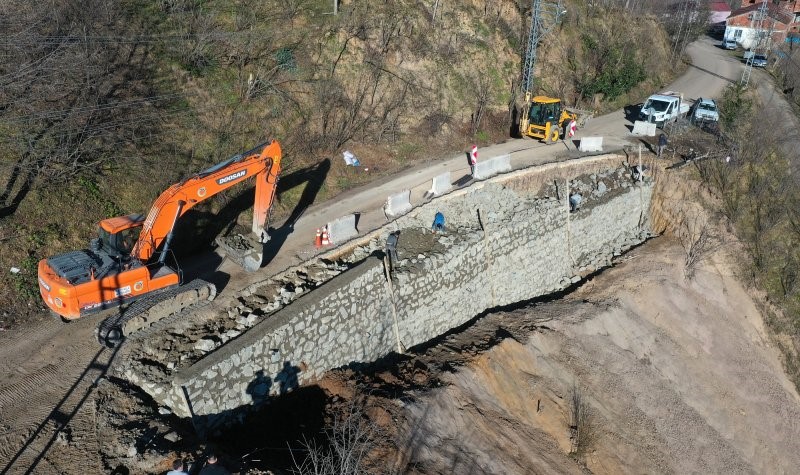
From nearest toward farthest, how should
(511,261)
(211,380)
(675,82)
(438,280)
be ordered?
(211,380) < (438,280) < (511,261) < (675,82)

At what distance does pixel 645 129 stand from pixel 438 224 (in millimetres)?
15306

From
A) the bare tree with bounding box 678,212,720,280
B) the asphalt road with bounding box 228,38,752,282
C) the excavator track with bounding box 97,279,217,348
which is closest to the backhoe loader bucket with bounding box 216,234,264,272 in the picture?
the asphalt road with bounding box 228,38,752,282

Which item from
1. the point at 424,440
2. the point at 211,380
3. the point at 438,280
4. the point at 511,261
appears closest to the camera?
the point at 211,380

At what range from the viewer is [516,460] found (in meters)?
14.5

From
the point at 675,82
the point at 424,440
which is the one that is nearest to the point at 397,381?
the point at 424,440

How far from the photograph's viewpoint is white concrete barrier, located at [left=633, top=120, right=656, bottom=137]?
28.3 meters

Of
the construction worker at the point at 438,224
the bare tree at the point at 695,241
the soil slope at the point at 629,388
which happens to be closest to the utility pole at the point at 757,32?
the bare tree at the point at 695,241

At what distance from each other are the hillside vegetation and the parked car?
3869 millimetres

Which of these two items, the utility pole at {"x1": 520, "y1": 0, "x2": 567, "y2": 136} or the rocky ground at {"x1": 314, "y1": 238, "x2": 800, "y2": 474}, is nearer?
the rocky ground at {"x1": 314, "y1": 238, "x2": 800, "y2": 474}

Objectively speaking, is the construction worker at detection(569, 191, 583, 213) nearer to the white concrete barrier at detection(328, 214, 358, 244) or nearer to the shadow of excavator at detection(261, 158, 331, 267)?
the white concrete barrier at detection(328, 214, 358, 244)

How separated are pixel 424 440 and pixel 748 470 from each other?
11594 mm

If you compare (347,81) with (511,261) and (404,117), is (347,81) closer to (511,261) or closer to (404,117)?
(404,117)

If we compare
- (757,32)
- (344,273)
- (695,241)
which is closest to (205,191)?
(344,273)

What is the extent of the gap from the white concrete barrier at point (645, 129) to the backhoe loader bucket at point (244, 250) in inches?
810
